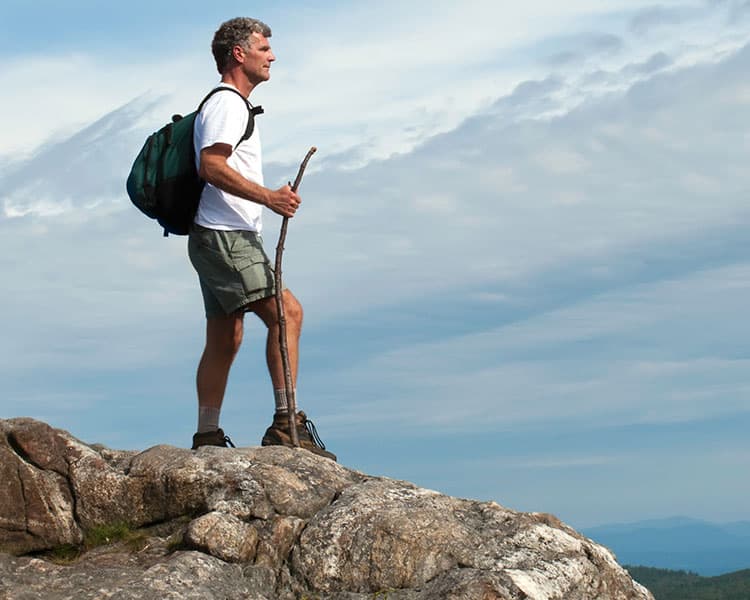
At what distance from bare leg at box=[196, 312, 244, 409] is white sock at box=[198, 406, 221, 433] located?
42 millimetres

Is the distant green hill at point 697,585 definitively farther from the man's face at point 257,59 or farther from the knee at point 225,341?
the man's face at point 257,59

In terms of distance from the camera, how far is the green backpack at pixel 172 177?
10656mm

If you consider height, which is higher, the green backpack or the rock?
the green backpack

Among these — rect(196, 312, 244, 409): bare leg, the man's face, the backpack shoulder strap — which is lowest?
rect(196, 312, 244, 409): bare leg

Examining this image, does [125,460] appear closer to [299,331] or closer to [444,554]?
[299,331]

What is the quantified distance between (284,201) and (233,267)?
82 cm

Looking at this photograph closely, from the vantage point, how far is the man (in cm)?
1027

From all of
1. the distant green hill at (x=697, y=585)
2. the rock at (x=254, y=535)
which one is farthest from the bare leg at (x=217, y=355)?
the distant green hill at (x=697, y=585)

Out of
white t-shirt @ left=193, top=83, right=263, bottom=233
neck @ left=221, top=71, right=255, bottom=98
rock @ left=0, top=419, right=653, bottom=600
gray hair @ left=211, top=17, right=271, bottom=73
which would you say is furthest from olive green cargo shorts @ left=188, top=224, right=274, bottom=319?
gray hair @ left=211, top=17, right=271, bottom=73

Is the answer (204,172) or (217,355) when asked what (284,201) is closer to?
(204,172)

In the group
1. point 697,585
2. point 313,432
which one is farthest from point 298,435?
point 697,585

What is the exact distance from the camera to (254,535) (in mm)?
8609

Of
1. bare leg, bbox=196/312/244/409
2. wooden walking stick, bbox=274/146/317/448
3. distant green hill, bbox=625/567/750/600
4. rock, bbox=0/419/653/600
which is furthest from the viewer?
distant green hill, bbox=625/567/750/600

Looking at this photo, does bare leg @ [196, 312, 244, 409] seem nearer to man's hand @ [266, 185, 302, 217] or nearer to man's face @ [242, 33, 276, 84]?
man's hand @ [266, 185, 302, 217]
